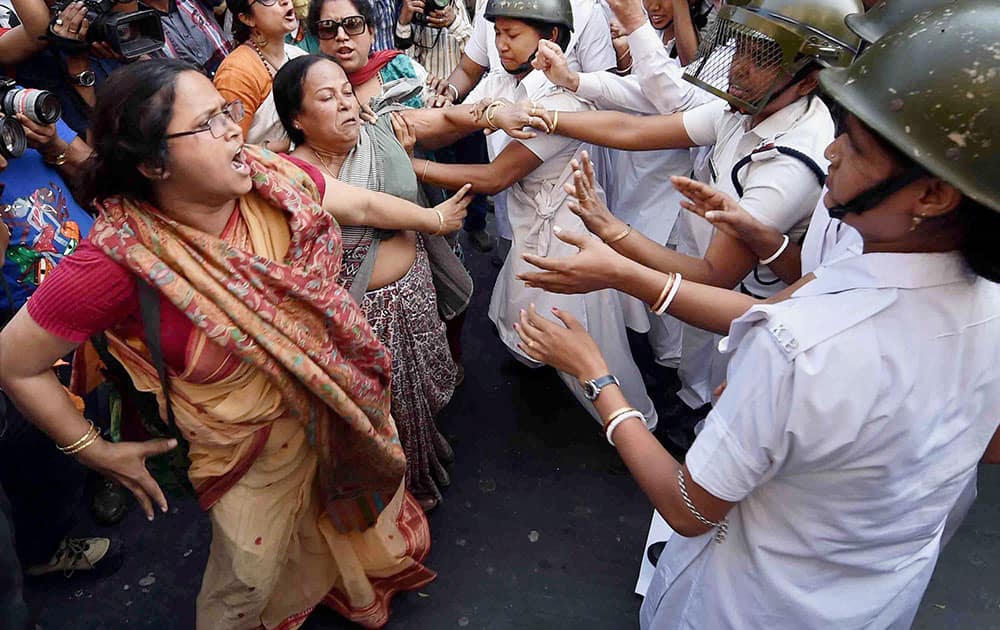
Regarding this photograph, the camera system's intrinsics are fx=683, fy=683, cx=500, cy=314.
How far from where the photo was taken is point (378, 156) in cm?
220

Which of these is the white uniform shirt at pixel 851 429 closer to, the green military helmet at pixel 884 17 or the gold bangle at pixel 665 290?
the gold bangle at pixel 665 290

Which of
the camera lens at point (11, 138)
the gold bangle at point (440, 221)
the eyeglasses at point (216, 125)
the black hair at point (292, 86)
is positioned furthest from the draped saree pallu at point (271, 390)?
the camera lens at point (11, 138)

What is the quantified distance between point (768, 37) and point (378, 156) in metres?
1.20

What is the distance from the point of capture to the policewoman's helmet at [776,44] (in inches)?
73.4

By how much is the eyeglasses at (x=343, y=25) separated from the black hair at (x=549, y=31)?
597 mm

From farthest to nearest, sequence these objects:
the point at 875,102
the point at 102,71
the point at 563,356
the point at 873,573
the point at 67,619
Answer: the point at 102,71 < the point at 67,619 < the point at 563,356 < the point at 873,573 < the point at 875,102

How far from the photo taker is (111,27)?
2674mm

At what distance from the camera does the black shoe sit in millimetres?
2680

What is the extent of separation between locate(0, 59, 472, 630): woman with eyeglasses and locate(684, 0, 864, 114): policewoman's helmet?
3.47ft

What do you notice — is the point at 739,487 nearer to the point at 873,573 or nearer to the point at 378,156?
the point at 873,573

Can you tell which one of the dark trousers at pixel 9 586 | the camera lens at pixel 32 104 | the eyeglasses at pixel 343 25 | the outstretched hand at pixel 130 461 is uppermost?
the eyeglasses at pixel 343 25

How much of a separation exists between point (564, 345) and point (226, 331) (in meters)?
0.77

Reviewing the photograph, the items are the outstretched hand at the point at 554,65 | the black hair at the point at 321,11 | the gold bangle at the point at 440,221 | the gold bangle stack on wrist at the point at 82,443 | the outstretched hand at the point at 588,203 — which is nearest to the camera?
the gold bangle stack on wrist at the point at 82,443

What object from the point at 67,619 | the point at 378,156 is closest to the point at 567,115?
the point at 378,156
